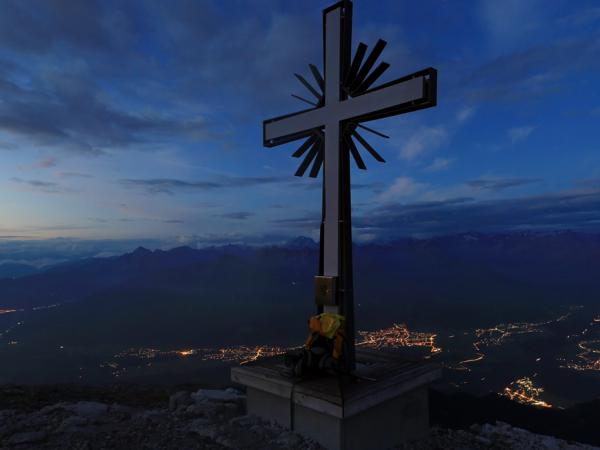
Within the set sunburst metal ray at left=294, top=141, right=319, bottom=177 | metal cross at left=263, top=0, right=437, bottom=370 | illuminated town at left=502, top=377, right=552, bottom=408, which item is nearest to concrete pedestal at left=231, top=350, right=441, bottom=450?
metal cross at left=263, top=0, right=437, bottom=370

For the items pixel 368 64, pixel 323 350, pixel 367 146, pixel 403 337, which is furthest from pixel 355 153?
pixel 403 337

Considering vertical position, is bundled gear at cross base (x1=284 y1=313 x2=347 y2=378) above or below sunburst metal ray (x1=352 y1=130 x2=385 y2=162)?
below

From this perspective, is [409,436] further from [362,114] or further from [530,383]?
[530,383]

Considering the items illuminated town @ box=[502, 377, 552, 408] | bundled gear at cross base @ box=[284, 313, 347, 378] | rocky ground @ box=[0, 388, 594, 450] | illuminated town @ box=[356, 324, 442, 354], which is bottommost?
illuminated town @ box=[502, 377, 552, 408]

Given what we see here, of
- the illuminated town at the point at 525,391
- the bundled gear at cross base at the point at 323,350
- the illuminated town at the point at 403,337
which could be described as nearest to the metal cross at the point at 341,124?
the bundled gear at cross base at the point at 323,350

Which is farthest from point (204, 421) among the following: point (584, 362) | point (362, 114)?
point (584, 362)

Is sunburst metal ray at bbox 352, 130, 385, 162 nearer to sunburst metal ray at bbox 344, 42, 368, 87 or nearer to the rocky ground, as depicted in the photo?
sunburst metal ray at bbox 344, 42, 368, 87

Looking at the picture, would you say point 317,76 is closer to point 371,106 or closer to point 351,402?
point 371,106
